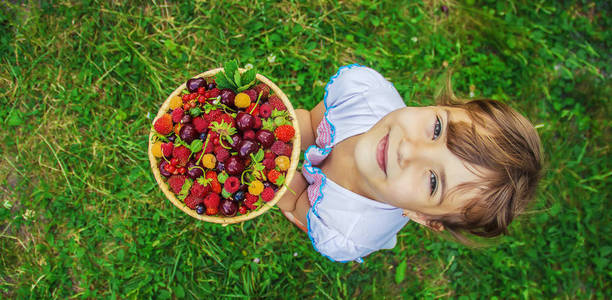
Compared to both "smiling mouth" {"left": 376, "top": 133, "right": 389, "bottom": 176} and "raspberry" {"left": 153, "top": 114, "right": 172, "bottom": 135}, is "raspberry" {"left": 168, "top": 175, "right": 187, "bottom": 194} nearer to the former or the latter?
"raspberry" {"left": 153, "top": 114, "right": 172, "bottom": 135}

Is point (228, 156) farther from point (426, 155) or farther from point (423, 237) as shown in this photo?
point (423, 237)

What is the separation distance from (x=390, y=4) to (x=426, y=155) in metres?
1.88

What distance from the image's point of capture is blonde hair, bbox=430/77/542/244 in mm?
1549

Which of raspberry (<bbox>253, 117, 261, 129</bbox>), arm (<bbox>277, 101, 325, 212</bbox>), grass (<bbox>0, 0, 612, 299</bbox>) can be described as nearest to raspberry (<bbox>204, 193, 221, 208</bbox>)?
raspberry (<bbox>253, 117, 261, 129</bbox>)

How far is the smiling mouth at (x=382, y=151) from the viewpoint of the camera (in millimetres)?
1647

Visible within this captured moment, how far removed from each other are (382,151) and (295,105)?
1.25m

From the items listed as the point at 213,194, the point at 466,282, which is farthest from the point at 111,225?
the point at 466,282

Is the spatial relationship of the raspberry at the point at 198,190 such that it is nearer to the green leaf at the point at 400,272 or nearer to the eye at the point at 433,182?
the eye at the point at 433,182

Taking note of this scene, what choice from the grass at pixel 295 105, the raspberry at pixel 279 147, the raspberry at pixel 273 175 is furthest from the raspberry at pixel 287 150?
the grass at pixel 295 105

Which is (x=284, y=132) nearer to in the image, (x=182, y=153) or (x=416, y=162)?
(x=182, y=153)

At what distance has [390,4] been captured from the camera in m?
2.97

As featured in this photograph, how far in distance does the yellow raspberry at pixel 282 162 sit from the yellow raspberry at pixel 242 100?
31 cm

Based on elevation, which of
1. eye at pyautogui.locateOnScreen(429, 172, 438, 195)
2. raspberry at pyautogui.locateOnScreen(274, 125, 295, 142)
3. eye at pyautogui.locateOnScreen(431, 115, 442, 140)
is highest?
eye at pyautogui.locateOnScreen(431, 115, 442, 140)

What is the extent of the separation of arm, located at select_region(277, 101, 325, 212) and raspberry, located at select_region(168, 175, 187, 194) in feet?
2.39
